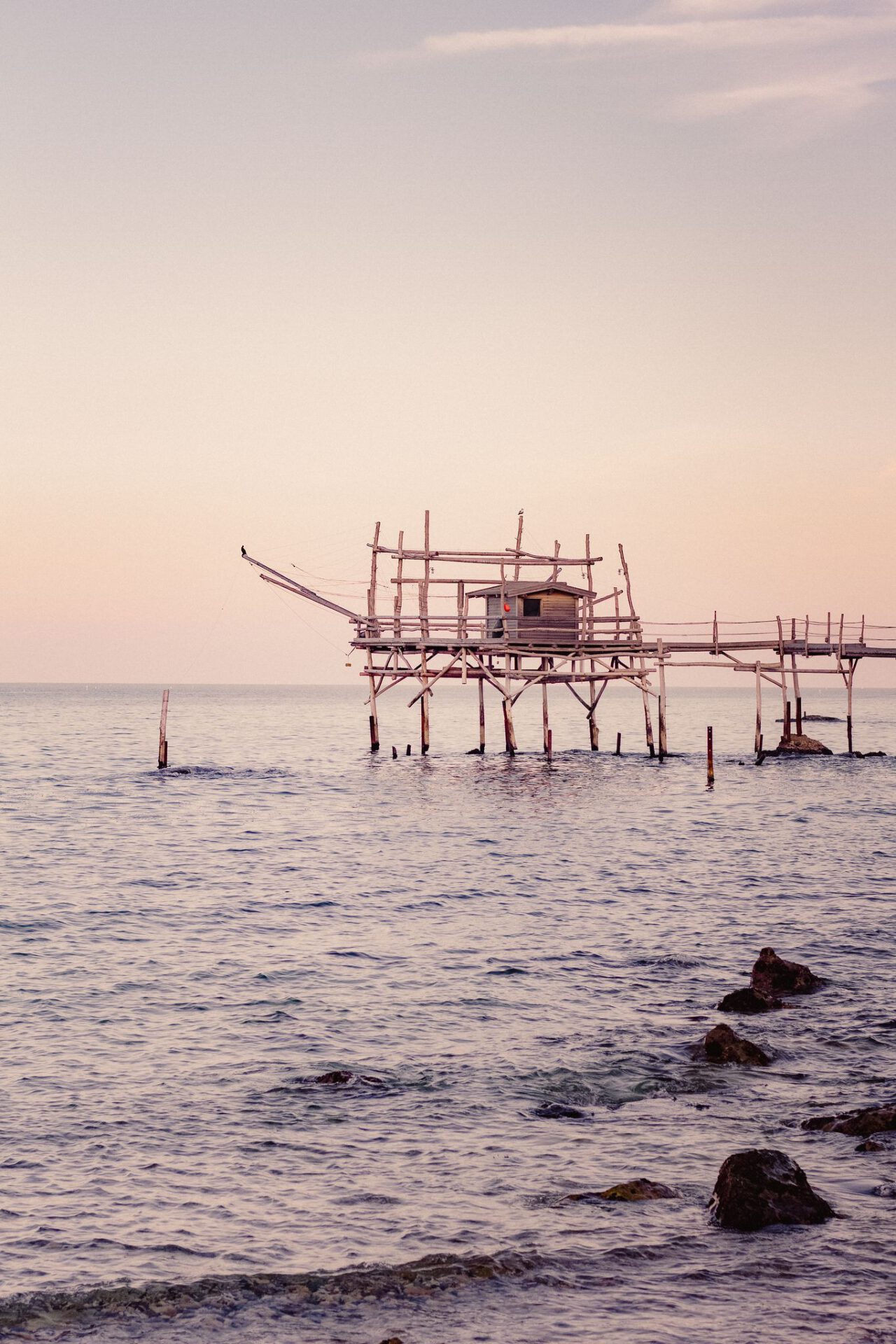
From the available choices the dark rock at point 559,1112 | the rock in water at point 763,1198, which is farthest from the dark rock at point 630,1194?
the dark rock at point 559,1112

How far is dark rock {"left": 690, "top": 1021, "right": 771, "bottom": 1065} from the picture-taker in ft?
41.2

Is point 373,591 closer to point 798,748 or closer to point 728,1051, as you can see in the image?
point 798,748

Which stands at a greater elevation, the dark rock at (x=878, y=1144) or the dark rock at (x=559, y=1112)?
the dark rock at (x=878, y=1144)

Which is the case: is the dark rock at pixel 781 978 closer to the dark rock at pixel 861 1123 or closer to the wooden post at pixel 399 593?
the dark rock at pixel 861 1123

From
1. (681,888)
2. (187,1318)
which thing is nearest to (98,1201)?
(187,1318)

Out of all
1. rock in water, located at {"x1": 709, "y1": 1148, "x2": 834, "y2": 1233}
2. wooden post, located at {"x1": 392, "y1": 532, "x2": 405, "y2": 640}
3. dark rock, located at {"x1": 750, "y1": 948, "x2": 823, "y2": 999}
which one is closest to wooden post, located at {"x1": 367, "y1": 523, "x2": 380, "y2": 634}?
wooden post, located at {"x1": 392, "y1": 532, "x2": 405, "y2": 640}

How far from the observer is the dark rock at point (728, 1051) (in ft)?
41.2

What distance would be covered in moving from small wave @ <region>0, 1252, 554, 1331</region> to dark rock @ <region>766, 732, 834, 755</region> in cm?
5264

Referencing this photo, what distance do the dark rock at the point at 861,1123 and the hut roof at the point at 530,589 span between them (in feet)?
123

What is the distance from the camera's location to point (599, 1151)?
10281mm

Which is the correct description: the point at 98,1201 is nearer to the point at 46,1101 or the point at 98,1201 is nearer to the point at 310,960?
the point at 46,1101

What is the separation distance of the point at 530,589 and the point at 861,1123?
3848cm

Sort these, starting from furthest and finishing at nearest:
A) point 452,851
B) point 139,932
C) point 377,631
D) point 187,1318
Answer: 1. point 377,631
2. point 452,851
3. point 139,932
4. point 187,1318

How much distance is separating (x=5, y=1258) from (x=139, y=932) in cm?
1161
